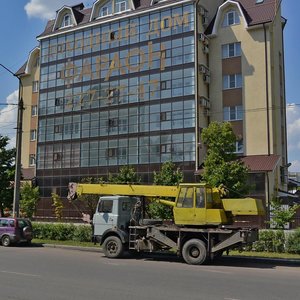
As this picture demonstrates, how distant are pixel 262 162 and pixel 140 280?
28641 mm

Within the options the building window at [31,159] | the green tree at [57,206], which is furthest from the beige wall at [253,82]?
the building window at [31,159]

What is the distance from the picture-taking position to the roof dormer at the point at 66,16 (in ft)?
169

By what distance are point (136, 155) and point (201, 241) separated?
91.3ft

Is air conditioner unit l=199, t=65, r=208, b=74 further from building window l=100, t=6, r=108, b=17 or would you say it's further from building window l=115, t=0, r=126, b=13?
building window l=100, t=6, r=108, b=17

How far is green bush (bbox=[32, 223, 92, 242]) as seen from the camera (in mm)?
25062

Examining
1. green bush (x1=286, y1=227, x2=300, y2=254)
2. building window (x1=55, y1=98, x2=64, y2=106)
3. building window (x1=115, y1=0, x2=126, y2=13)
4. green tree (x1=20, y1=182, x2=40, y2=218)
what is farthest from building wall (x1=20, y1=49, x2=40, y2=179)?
green bush (x1=286, y1=227, x2=300, y2=254)

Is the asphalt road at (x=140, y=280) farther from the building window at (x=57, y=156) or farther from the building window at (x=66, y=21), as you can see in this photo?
the building window at (x=66, y=21)

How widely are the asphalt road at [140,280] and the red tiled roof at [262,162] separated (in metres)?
20.7

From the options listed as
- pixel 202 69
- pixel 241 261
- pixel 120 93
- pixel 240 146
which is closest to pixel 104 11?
pixel 120 93

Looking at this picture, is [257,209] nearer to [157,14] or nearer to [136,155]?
[136,155]

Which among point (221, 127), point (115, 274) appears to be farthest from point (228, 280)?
point (221, 127)

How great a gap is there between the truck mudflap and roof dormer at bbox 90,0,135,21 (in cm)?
3598

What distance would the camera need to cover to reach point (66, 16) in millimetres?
52531

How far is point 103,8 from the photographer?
4969cm
